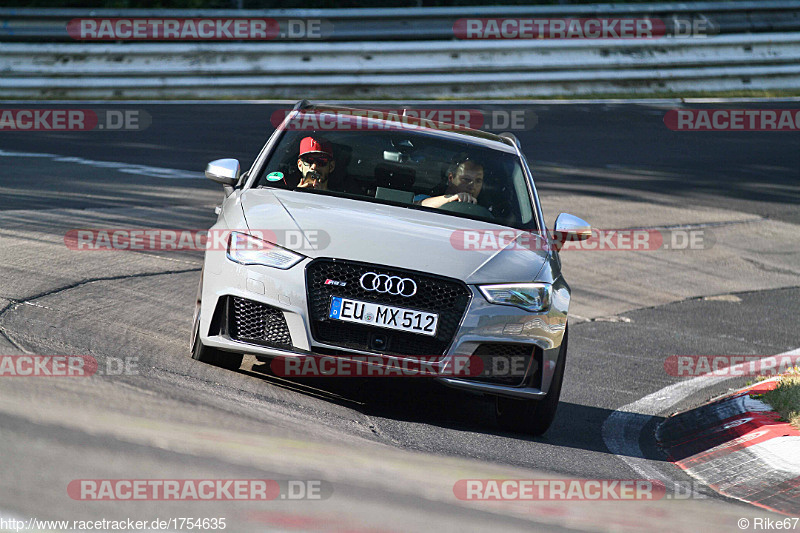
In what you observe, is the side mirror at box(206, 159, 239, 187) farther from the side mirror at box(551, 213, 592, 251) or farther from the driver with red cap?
the side mirror at box(551, 213, 592, 251)

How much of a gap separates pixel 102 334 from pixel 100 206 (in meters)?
4.39

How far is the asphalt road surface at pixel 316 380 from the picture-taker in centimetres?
413

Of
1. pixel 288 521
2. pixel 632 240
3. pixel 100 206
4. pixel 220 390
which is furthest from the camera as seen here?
pixel 632 240

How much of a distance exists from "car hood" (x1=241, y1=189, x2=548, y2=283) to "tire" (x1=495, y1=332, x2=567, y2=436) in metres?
0.59

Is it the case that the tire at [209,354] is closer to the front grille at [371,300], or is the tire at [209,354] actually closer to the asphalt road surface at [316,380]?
the asphalt road surface at [316,380]

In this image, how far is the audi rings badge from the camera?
5316mm

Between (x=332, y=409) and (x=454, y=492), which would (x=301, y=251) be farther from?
→ (x=454, y=492)

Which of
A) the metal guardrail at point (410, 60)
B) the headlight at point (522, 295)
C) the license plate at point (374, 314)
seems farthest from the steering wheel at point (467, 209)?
the metal guardrail at point (410, 60)

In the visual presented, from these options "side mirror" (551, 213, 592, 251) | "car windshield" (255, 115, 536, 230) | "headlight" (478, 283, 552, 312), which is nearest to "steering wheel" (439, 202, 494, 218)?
"car windshield" (255, 115, 536, 230)

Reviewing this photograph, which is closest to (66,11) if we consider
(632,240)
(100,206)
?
(100,206)

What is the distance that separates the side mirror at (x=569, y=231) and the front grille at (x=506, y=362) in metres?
1.15

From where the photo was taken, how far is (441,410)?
6.23 metres

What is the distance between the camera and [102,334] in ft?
20.3

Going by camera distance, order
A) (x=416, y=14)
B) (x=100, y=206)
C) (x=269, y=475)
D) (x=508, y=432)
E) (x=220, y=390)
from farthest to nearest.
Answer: (x=416, y=14) → (x=100, y=206) → (x=508, y=432) → (x=220, y=390) → (x=269, y=475)
